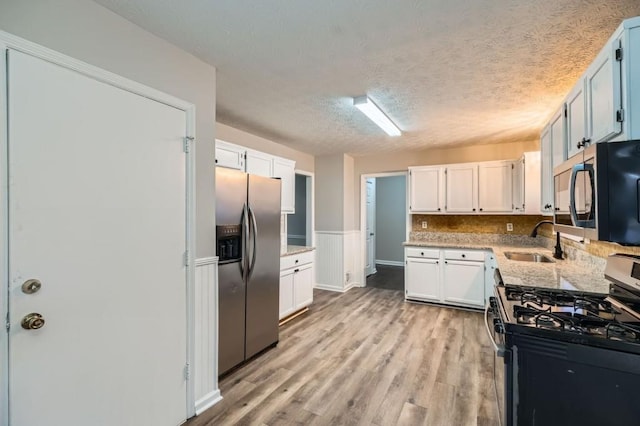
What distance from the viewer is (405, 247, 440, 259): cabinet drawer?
14.0 feet

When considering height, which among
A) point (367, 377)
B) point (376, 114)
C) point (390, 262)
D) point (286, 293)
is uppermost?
point (376, 114)

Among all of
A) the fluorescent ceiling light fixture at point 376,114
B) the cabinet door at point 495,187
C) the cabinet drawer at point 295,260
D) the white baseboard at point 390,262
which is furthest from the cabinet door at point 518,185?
the white baseboard at point 390,262

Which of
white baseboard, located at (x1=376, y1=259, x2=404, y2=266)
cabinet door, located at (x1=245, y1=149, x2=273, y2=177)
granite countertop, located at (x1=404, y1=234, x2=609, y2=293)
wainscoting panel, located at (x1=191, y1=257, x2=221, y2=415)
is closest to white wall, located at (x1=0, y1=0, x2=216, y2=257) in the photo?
wainscoting panel, located at (x1=191, y1=257, x2=221, y2=415)

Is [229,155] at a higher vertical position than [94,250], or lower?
higher

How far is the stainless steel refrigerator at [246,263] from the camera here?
2412 mm

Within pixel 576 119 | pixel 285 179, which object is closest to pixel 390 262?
pixel 285 179

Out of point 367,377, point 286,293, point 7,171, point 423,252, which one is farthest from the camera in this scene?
point 423,252

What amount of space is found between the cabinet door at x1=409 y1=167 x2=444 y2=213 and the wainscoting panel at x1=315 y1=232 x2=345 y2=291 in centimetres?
137

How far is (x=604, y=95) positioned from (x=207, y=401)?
9.57 ft

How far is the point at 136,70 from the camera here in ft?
5.49

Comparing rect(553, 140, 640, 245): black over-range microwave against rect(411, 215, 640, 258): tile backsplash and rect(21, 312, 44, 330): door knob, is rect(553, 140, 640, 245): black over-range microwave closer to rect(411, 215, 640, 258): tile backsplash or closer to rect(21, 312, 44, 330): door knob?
rect(21, 312, 44, 330): door knob

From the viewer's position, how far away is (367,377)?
2.44 m

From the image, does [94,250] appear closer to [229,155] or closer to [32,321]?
[32,321]

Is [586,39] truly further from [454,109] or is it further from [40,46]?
[40,46]
